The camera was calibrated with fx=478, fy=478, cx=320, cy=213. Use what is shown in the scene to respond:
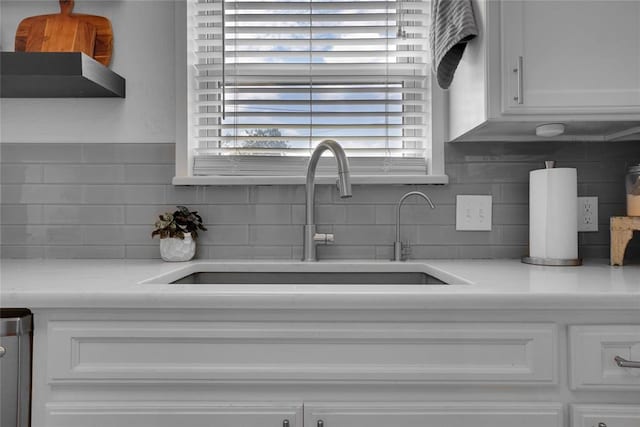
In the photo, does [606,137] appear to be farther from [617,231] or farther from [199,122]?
[199,122]

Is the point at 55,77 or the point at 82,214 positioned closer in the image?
the point at 55,77

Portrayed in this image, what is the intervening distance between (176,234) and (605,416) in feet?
4.16

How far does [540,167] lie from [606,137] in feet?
0.78

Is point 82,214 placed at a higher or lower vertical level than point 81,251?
higher

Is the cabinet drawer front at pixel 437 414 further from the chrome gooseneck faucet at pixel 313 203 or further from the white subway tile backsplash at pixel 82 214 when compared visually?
the white subway tile backsplash at pixel 82 214

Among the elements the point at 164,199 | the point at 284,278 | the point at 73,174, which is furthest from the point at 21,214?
the point at 284,278

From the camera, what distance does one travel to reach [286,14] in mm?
1742

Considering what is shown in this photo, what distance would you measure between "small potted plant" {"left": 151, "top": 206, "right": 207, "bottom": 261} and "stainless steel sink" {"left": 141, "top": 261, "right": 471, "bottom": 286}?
0.08 meters

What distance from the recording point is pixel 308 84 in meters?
1.76

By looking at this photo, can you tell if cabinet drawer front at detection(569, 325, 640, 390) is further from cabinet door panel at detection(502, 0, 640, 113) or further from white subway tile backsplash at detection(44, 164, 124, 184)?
white subway tile backsplash at detection(44, 164, 124, 184)

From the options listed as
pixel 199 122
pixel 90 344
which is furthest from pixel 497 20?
pixel 90 344

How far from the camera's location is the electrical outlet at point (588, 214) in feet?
5.42

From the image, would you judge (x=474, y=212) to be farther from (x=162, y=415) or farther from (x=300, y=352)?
(x=162, y=415)

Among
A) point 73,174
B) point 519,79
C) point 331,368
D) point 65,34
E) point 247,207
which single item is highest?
point 65,34
